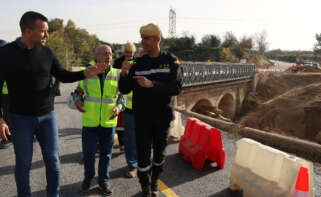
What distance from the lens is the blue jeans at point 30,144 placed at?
2.02m

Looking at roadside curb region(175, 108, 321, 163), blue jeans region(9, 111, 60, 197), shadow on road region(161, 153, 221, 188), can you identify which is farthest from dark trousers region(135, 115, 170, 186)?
roadside curb region(175, 108, 321, 163)

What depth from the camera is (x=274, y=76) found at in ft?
90.5

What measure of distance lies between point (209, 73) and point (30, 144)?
52.4ft

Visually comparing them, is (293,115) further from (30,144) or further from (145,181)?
(30,144)

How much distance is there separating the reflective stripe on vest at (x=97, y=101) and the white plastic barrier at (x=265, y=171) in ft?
5.55

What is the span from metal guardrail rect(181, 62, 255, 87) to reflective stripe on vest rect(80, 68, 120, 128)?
11.2 metres

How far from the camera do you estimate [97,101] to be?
8.55 feet

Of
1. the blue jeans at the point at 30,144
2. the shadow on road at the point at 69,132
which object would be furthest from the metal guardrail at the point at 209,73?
the blue jeans at the point at 30,144

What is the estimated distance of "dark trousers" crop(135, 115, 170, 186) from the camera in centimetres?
243

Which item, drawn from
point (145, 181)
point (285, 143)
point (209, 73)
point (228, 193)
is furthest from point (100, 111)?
point (209, 73)

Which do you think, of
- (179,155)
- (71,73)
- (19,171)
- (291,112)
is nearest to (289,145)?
(179,155)

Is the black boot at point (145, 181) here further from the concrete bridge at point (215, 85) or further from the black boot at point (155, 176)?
the concrete bridge at point (215, 85)

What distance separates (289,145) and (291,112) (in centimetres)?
1349

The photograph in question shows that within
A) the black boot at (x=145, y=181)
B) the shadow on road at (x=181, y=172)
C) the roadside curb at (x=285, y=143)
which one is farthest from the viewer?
the roadside curb at (x=285, y=143)
